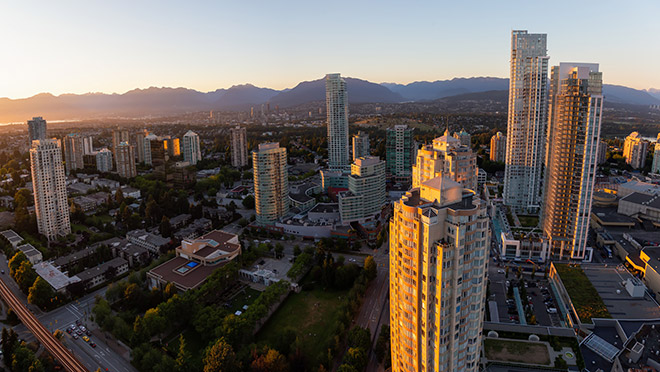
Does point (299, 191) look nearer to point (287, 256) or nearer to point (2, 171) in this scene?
point (287, 256)

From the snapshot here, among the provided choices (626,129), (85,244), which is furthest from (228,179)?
(626,129)

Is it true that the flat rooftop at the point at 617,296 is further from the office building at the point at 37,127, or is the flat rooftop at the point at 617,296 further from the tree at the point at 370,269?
the office building at the point at 37,127

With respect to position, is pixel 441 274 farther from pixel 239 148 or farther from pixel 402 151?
pixel 239 148

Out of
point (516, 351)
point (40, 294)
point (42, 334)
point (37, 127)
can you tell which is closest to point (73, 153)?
point (37, 127)

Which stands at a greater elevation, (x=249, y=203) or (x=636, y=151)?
(x=636, y=151)

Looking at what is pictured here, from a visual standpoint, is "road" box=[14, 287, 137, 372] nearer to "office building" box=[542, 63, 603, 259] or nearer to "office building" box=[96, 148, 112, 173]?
"office building" box=[542, 63, 603, 259]

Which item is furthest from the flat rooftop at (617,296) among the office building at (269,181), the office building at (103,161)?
the office building at (103,161)

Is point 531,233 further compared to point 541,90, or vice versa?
point 541,90

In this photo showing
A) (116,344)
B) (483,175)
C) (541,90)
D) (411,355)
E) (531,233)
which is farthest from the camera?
(483,175)
